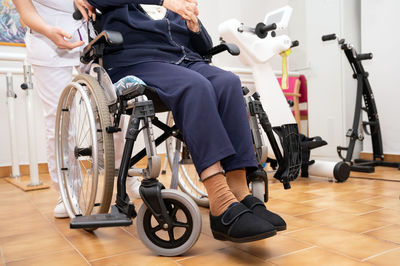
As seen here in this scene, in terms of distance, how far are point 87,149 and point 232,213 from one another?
55 cm

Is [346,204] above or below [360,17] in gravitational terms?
below

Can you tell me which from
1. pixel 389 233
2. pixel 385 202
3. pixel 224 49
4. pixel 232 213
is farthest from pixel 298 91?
pixel 232 213

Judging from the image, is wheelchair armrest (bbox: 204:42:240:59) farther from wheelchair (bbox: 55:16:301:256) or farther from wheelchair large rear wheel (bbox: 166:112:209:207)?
wheelchair large rear wheel (bbox: 166:112:209:207)

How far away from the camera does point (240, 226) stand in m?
0.94

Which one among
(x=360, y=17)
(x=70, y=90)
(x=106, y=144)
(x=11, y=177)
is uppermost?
(x=360, y=17)

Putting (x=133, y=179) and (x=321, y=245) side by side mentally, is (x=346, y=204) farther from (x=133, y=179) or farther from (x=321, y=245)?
(x=133, y=179)

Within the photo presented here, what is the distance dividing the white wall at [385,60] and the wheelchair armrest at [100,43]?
2459 mm

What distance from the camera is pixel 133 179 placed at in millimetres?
1817

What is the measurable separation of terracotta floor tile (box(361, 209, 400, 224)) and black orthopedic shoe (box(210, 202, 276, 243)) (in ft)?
2.22

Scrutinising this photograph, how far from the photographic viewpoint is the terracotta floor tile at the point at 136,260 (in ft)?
3.37

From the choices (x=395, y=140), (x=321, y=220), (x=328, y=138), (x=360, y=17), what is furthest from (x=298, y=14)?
(x=321, y=220)

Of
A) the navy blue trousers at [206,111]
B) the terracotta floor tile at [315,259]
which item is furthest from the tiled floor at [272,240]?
the navy blue trousers at [206,111]

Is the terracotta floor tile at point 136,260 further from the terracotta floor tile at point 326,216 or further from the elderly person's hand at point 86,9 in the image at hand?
the elderly person's hand at point 86,9

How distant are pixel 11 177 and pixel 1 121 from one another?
463mm
